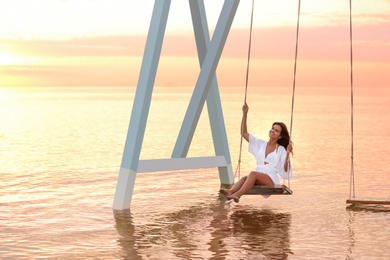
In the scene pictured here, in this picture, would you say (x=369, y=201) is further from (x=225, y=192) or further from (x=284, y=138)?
(x=225, y=192)

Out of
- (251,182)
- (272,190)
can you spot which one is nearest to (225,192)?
(251,182)

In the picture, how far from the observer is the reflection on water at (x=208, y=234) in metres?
10.0

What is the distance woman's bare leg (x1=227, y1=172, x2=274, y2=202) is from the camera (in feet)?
41.5

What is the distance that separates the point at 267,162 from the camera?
13.4 m

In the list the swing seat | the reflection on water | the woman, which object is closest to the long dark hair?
the woman

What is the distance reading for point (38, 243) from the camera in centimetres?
1062

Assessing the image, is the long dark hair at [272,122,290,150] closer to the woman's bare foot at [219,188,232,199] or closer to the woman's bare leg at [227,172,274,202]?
the woman's bare leg at [227,172,274,202]

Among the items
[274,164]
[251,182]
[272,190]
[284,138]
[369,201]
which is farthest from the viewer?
[284,138]

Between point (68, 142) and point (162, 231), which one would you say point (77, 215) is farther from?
point (68, 142)

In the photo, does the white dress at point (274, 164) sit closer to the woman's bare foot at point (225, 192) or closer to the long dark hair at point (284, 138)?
the long dark hair at point (284, 138)

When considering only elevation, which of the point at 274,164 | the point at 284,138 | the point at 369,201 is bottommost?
the point at 369,201

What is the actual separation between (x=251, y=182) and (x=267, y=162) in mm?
666

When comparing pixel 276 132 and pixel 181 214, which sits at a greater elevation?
pixel 276 132

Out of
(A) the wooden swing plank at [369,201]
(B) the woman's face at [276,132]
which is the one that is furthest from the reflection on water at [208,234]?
(B) the woman's face at [276,132]
